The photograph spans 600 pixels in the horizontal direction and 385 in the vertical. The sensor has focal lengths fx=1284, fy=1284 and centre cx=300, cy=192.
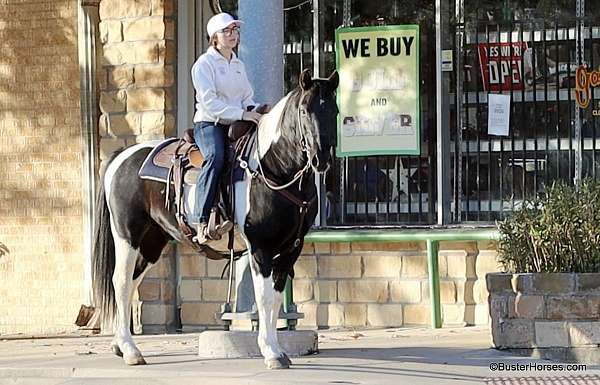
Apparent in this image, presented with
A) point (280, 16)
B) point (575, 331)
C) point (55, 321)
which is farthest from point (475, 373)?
point (55, 321)

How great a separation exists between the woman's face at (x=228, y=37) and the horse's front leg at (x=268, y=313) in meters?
1.63

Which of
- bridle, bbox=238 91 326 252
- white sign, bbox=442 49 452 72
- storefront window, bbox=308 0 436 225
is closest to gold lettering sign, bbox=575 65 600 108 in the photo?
white sign, bbox=442 49 452 72

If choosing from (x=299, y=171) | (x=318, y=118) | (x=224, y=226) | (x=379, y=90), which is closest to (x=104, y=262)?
(x=224, y=226)

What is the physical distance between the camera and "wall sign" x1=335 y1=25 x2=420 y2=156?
524 inches

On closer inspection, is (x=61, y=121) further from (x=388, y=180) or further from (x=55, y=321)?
(x=388, y=180)

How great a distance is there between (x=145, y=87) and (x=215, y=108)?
3.92 metres

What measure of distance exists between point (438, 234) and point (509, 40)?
2.20 m

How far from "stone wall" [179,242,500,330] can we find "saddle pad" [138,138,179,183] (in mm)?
3065

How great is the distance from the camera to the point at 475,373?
948 centimetres

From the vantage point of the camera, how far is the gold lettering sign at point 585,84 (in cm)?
1295

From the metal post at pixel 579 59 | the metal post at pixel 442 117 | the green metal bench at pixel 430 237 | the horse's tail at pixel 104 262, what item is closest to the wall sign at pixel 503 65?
the metal post at pixel 442 117

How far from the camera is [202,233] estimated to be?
9.93m

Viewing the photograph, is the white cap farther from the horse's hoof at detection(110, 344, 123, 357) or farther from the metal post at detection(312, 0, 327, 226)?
the metal post at detection(312, 0, 327, 226)

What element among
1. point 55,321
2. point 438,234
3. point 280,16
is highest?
point 280,16
